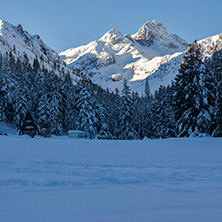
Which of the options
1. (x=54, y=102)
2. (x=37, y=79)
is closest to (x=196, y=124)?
(x=54, y=102)

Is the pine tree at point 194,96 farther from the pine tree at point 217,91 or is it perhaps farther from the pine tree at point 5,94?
the pine tree at point 5,94

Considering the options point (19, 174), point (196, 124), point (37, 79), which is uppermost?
point (37, 79)

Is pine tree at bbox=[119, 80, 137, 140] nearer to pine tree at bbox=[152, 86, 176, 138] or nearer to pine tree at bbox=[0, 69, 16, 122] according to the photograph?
pine tree at bbox=[152, 86, 176, 138]

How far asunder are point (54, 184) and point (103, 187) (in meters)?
1.13

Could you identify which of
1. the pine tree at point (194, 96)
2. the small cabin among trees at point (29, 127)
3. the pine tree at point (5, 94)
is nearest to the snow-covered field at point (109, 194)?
the pine tree at point (194, 96)

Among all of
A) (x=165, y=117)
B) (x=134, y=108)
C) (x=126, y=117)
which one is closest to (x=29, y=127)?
(x=126, y=117)

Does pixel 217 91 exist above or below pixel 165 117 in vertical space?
above

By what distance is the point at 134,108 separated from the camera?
1726 inches

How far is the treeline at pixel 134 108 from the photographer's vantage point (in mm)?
22562

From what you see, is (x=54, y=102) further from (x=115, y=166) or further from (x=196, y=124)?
(x=115, y=166)

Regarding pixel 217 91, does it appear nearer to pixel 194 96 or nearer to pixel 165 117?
pixel 194 96

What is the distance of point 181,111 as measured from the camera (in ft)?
82.1

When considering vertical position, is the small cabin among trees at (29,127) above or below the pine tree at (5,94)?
below

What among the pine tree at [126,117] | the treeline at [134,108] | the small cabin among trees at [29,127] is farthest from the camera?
the pine tree at [126,117]
